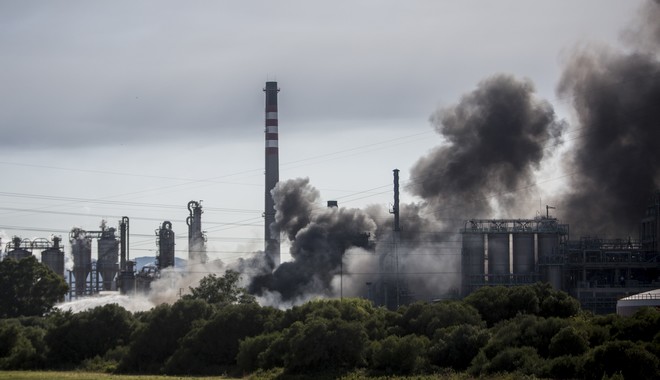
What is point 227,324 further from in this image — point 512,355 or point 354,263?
point 354,263

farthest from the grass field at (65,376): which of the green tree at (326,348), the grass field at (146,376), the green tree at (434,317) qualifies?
the green tree at (434,317)

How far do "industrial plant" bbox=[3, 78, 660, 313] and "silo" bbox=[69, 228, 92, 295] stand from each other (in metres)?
15.6

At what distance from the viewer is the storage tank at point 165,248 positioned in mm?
148050

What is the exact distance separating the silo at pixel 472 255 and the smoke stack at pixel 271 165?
31.1m

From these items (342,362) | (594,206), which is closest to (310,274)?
(594,206)

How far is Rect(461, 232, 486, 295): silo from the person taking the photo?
124750 mm

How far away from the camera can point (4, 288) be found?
12725 centimetres

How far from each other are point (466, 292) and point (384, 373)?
57.6 metres

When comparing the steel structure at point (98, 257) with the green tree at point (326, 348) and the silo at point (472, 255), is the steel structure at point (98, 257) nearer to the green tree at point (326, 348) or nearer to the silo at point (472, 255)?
the silo at point (472, 255)

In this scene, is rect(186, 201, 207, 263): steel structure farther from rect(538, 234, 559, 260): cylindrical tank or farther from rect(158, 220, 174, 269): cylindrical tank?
rect(538, 234, 559, 260): cylindrical tank

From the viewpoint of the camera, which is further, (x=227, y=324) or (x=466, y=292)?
(x=466, y=292)

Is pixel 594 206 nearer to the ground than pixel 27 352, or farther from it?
farther from it

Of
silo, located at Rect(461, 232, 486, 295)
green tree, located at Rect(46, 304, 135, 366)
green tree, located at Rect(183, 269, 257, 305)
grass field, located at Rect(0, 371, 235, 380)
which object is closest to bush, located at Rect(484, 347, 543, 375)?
grass field, located at Rect(0, 371, 235, 380)

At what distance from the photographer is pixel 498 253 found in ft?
410
